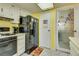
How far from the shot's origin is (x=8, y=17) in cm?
391

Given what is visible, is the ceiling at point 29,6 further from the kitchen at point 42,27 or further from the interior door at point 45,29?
the interior door at point 45,29

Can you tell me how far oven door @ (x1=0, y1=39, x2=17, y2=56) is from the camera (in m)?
2.82

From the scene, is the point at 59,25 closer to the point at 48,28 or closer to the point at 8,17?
the point at 48,28

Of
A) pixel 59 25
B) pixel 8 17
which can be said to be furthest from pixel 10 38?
pixel 59 25

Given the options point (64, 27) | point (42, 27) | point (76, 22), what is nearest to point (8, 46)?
point (76, 22)

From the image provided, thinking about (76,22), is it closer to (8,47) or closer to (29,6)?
(29,6)

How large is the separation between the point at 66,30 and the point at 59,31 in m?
0.32

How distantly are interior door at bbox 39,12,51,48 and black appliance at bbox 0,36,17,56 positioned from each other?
7.76 ft

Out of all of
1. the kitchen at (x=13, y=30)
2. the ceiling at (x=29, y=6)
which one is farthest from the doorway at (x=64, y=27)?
the kitchen at (x=13, y=30)

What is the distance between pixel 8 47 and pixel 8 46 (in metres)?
0.03

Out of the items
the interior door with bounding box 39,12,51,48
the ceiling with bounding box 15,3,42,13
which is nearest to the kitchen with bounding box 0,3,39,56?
the ceiling with bounding box 15,3,42,13

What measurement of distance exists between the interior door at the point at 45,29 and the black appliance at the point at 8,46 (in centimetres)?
237

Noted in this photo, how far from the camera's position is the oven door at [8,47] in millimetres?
2822

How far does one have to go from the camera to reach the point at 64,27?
5.07 meters
